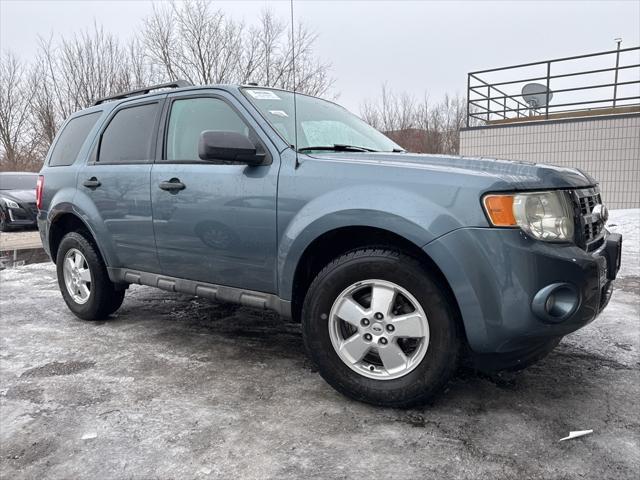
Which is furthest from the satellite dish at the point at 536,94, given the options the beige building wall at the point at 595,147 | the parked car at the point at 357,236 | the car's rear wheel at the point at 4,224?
the car's rear wheel at the point at 4,224

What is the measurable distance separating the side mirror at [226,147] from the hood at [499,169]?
0.43 meters

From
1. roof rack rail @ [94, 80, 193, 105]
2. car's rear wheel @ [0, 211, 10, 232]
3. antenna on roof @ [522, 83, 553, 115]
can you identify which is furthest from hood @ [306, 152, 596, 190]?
antenna on roof @ [522, 83, 553, 115]

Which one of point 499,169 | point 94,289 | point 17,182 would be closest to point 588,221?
point 499,169

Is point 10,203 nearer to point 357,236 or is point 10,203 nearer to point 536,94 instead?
point 357,236

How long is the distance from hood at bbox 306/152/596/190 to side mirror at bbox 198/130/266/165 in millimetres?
426

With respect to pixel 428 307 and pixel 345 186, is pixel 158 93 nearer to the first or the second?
pixel 345 186

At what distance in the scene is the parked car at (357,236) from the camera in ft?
7.11

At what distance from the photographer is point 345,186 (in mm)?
2516

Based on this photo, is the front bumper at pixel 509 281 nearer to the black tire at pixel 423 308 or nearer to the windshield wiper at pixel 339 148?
the black tire at pixel 423 308

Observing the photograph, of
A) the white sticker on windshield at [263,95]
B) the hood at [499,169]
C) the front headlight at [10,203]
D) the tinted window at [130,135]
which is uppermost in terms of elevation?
the white sticker on windshield at [263,95]

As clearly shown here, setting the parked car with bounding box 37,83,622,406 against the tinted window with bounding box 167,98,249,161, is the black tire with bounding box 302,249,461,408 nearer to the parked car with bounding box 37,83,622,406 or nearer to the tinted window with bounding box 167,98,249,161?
the parked car with bounding box 37,83,622,406

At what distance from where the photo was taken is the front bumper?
83.5 inches

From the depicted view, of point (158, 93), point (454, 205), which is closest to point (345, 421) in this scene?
point (454, 205)

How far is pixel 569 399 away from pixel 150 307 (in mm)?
3657
